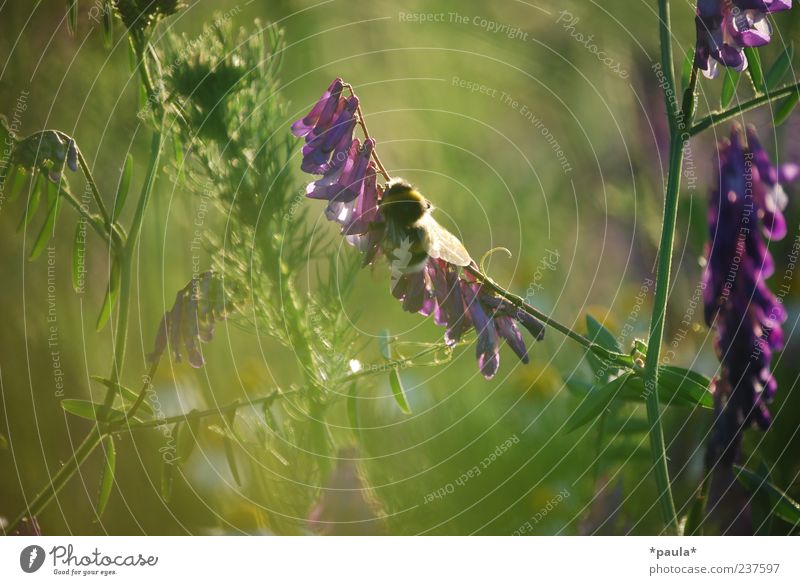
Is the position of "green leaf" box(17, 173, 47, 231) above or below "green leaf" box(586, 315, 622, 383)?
above

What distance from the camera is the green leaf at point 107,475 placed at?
85 cm

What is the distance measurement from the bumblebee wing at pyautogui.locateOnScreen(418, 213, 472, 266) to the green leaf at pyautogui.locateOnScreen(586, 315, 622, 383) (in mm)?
159

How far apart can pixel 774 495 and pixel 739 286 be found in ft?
0.86

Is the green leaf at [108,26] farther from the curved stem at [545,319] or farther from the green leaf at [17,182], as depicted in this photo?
the curved stem at [545,319]

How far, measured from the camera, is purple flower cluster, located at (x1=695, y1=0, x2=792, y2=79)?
0.68m

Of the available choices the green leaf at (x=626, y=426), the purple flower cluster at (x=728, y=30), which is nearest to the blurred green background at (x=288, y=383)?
the green leaf at (x=626, y=426)

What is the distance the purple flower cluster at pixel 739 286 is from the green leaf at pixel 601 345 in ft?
0.30

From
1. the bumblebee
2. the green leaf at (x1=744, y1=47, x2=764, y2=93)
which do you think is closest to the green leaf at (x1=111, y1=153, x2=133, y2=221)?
the bumblebee

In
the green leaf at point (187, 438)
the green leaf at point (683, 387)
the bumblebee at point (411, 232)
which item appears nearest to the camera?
the bumblebee at point (411, 232)

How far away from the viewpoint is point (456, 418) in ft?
2.85

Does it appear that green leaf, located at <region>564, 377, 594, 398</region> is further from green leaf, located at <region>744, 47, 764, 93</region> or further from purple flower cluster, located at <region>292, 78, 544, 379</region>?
green leaf, located at <region>744, 47, 764, 93</region>

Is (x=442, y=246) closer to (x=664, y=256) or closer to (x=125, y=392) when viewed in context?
(x=664, y=256)

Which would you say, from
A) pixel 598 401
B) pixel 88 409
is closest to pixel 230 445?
pixel 88 409

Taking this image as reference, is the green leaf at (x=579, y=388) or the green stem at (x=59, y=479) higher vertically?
the green leaf at (x=579, y=388)
